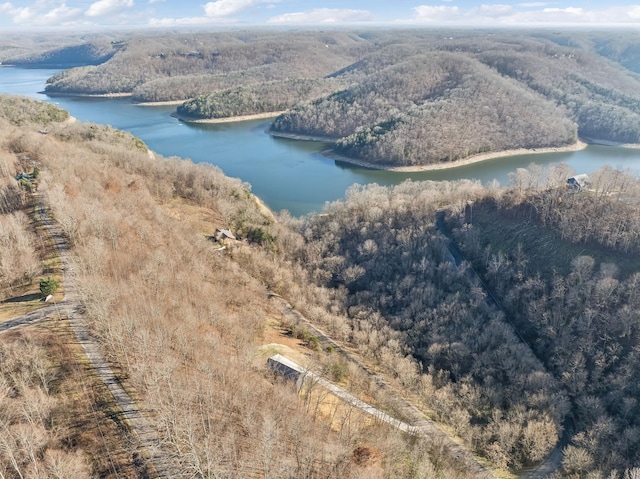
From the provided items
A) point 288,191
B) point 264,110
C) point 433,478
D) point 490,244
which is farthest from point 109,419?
point 264,110

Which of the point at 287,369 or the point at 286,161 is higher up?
the point at 286,161

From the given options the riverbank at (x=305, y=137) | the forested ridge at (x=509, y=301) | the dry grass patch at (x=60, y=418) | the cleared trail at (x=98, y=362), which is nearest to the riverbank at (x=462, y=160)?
the riverbank at (x=305, y=137)

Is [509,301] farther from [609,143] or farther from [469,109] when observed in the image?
[609,143]

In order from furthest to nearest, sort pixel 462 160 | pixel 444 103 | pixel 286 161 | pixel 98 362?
pixel 444 103, pixel 286 161, pixel 462 160, pixel 98 362

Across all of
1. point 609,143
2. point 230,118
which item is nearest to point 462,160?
point 609,143

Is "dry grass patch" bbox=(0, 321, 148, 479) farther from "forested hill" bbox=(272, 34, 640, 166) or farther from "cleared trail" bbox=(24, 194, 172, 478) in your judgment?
"forested hill" bbox=(272, 34, 640, 166)

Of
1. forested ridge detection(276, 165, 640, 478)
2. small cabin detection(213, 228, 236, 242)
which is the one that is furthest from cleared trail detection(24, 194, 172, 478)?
forested ridge detection(276, 165, 640, 478)

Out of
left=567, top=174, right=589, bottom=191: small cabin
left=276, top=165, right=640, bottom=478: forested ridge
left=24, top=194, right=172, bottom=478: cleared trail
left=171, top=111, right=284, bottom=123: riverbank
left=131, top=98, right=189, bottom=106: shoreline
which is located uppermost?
left=131, top=98, right=189, bottom=106: shoreline
